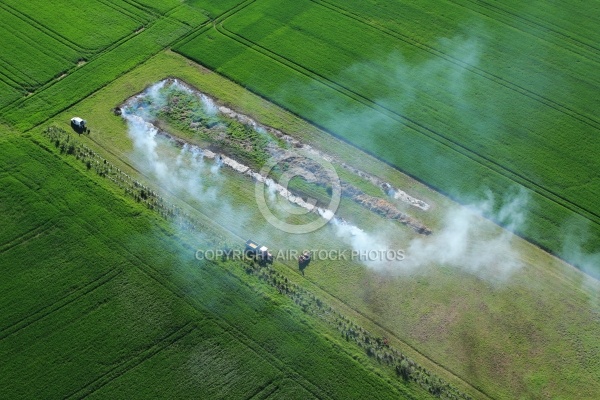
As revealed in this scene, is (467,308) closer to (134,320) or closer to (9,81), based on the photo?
(134,320)

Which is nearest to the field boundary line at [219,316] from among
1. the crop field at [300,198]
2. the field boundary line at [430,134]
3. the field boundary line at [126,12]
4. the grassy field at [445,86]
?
the crop field at [300,198]

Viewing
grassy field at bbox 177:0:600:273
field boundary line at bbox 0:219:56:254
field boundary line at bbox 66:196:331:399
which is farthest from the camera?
grassy field at bbox 177:0:600:273

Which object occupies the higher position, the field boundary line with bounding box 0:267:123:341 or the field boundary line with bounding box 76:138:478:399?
the field boundary line with bounding box 76:138:478:399

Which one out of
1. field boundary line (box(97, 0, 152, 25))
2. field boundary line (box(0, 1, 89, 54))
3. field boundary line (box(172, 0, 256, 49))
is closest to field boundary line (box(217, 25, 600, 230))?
field boundary line (box(172, 0, 256, 49))

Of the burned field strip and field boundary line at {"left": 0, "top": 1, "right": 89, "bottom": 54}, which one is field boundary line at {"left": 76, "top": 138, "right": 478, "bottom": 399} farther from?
field boundary line at {"left": 0, "top": 1, "right": 89, "bottom": 54}

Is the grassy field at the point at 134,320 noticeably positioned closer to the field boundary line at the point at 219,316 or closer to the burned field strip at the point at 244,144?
the field boundary line at the point at 219,316

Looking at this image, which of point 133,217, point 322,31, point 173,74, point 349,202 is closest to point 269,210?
point 349,202

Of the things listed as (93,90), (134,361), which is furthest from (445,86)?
Result: (134,361)

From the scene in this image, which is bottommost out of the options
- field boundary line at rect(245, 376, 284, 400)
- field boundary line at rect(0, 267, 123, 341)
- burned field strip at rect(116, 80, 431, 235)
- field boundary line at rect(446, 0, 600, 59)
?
field boundary line at rect(0, 267, 123, 341)
